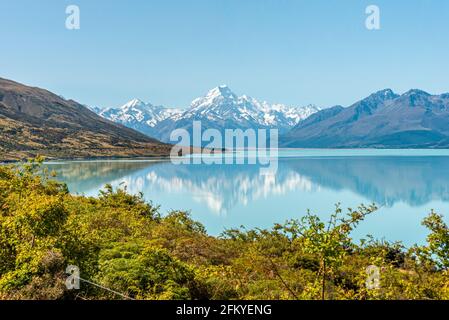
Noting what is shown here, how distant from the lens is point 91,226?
61.0 feet

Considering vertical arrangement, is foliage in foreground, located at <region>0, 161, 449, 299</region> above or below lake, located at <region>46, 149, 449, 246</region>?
above

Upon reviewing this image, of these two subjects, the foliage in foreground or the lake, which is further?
the lake

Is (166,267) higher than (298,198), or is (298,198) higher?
(166,267)

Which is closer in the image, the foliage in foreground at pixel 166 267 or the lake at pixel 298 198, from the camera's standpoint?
the foliage in foreground at pixel 166 267

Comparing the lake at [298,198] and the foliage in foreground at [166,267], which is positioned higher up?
the foliage in foreground at [166,267]

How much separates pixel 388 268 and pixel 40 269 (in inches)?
314

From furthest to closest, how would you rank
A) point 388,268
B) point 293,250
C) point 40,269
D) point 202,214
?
point 202,214, point 293,250, point 40,269, point 388,268

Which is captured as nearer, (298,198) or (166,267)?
(166,267)
